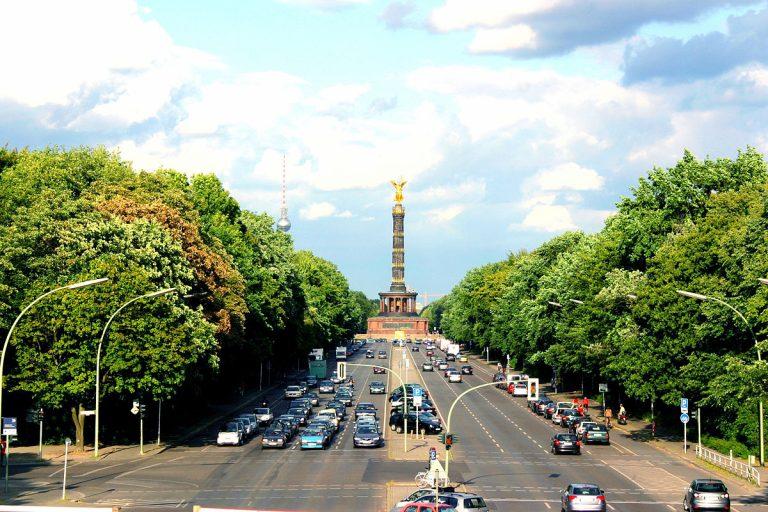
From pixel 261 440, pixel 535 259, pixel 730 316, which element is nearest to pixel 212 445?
pixel 261 440

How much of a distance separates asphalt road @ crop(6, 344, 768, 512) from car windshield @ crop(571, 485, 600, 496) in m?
2.32

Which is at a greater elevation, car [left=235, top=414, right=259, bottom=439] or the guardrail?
car [left=235, top=414, right=259, bottom=439]

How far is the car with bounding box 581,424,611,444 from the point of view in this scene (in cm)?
7269

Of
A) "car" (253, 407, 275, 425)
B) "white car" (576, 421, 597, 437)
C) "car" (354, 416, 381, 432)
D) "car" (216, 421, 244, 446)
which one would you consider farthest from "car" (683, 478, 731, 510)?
"car" (253, 407, 275, 425)

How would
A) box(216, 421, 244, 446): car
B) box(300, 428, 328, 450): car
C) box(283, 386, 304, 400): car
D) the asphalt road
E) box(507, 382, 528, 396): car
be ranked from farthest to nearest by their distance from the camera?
box(507, 382, 528, 396): car → box(283, 386, 304, 400): car → box(216, 421, 244, 446): car → box(300, 428, 328, 450): car → the asphalt road

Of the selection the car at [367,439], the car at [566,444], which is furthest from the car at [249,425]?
the car at [566,444]

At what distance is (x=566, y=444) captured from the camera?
66.2 m

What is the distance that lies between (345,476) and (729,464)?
19.5 metres

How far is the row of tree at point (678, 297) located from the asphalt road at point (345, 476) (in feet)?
15.7

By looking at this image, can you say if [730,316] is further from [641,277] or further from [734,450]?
[641,277]

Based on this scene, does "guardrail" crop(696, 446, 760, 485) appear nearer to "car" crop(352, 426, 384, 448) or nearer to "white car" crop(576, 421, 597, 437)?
"white car" crop(576, 421, 597, 437)

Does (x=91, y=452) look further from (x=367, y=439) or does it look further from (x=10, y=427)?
(x=10, y=427)

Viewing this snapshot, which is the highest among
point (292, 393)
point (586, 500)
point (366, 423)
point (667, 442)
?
point (292, 393)

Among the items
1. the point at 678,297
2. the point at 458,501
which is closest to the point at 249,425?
the point at 678,297
